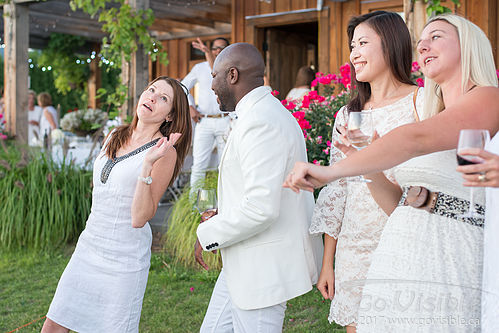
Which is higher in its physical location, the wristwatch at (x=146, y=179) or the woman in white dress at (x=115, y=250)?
the wristwatch at (x=146, y=179)

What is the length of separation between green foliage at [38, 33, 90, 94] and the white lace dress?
13.9m

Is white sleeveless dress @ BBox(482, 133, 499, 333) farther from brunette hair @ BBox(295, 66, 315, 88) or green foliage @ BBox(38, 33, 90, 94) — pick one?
green foliage @ BBox(38, 33, 90, 94)

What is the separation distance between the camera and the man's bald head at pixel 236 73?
6.84ft

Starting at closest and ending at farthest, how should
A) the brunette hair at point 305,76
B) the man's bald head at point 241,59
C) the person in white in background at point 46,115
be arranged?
the man's bald head at point 241,59 < the brunette hair at point 305,76 < the person in white in background at point 46,115

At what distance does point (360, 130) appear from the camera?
1.68 meters

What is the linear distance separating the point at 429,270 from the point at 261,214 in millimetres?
573

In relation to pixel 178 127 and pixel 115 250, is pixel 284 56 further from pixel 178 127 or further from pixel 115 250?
pixel 115 250

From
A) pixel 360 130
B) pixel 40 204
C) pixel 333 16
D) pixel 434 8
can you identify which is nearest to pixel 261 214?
pixel 360 130

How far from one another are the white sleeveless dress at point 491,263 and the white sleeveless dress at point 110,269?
1677 mm

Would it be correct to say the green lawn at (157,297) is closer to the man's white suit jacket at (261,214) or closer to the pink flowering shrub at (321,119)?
the pink flowering shrub at (321,119)

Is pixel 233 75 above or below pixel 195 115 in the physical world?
above

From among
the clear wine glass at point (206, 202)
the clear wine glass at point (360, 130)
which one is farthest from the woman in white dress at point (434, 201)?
the clear wine glass at point (206, 202)

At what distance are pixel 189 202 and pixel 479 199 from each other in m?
3.83

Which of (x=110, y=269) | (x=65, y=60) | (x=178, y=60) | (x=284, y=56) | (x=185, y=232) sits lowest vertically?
(x=185, y=232)
